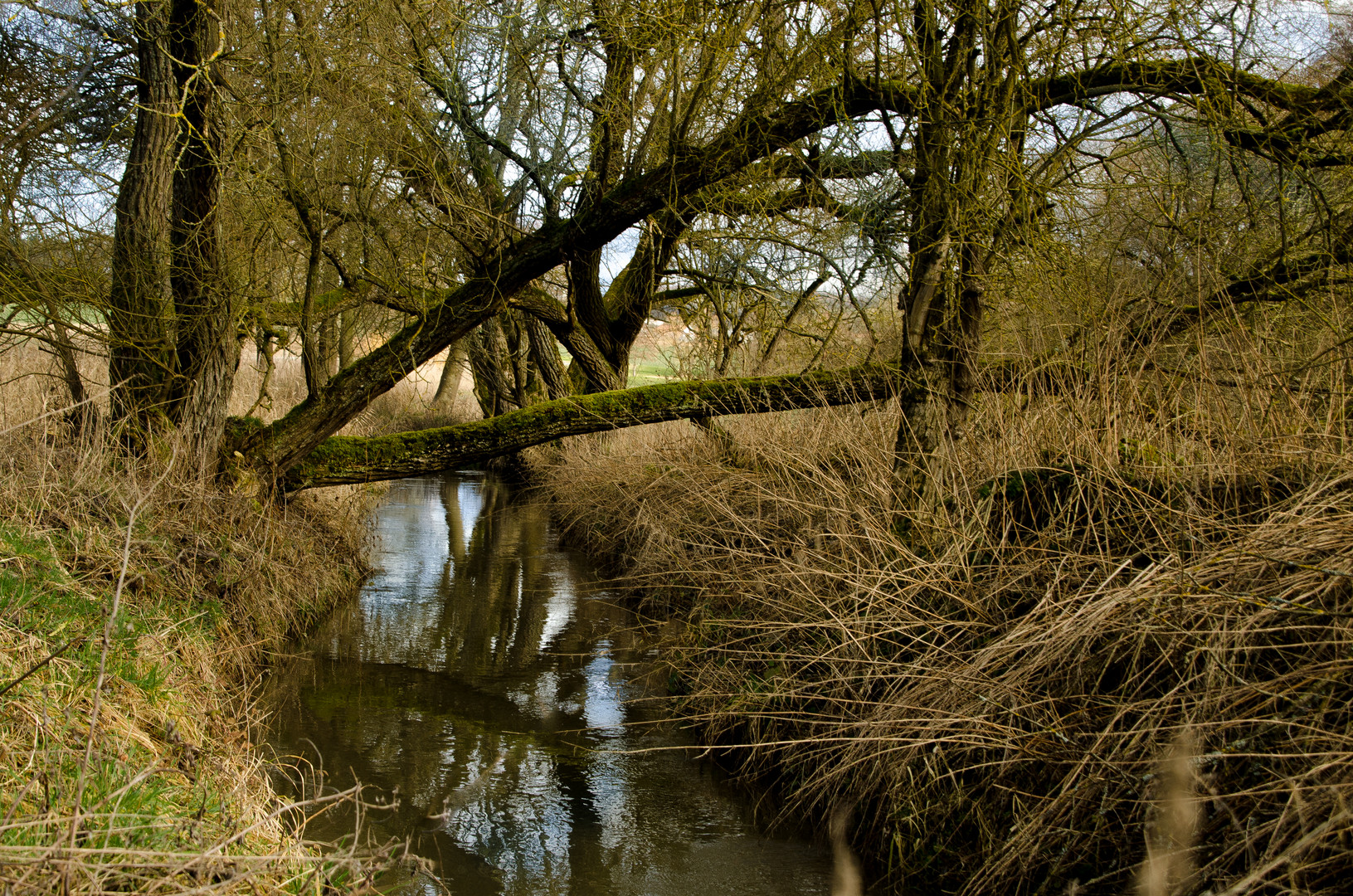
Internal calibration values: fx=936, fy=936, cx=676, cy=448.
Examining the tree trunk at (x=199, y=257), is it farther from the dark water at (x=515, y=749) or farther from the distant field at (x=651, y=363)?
the distant field at (x=651, y=363)

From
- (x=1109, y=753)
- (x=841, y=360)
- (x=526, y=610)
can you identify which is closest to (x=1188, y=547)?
(x=1109, y=753)

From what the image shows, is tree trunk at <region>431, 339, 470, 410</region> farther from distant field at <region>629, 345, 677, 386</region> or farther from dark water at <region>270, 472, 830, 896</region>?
dark water at <region>270, 472, 830, 896</region>

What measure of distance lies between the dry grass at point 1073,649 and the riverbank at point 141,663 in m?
2.18

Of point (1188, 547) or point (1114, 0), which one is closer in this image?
point (1188, 547)

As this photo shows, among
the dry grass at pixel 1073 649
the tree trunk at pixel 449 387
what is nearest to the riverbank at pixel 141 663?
the dry grass at pixel 1073 649

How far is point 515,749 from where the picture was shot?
5891mm

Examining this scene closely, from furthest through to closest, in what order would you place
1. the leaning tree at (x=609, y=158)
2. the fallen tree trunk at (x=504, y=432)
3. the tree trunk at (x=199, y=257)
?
the fallen tree trunk at (x=504, y=432), the tree trunk at (x=199, y=257), the leaning tree at (x=609, y=158)

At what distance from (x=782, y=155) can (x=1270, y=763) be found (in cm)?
703

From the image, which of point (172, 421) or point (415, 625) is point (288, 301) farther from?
point (415, 625)

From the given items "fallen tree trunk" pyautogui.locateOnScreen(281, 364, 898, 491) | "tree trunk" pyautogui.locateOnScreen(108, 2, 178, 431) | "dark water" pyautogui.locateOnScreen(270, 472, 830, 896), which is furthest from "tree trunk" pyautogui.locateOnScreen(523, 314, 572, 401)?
"tree trunk" pyautogui.locateOnScreen(108, 2, 178, 431)

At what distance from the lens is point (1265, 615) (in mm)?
3438

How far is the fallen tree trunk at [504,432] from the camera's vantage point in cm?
887

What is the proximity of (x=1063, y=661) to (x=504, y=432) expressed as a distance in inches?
246

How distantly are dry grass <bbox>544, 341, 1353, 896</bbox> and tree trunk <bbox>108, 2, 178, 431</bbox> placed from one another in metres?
4.86
